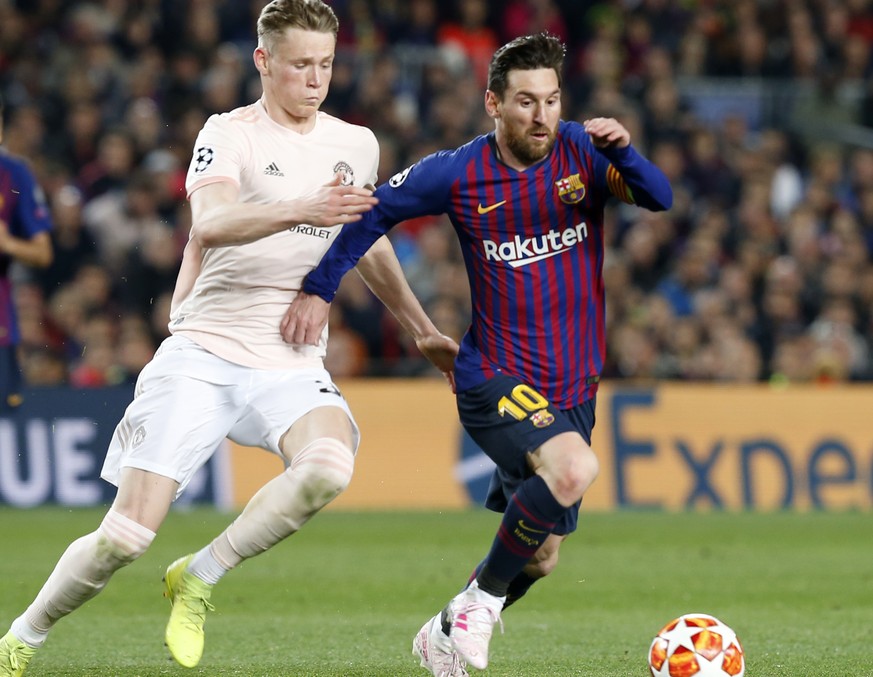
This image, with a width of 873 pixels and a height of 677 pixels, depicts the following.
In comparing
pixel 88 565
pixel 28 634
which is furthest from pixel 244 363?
pixel 28 634

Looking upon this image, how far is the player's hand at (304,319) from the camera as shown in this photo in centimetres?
612

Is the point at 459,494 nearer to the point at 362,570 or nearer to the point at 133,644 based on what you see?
the point at 362,570

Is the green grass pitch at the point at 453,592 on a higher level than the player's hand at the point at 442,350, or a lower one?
lower

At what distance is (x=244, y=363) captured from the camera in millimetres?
6086

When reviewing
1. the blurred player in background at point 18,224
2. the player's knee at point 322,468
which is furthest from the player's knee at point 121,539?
the blurred player in background at point 18,224

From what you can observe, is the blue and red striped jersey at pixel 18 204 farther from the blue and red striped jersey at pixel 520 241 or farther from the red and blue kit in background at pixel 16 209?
the blue and red striped jersey at pixel 520 241

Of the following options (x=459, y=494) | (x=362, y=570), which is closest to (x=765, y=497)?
(x=459, y=494)

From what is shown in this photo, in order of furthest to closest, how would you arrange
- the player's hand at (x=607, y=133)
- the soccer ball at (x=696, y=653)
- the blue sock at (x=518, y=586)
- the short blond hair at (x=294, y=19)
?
the blue sock at (x=518, y=586) < the short blond hair at (x=294, y=19) < the player's hand at (x=607, y=133) < the soccer ball at (x=696, y=653)

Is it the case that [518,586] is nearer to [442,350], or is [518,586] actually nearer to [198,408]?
[442,350]

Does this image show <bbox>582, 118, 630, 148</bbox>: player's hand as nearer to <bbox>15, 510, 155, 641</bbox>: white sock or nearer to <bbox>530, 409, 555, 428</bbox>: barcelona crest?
<bbox>530, 409, 555, 428</bbox>: barcelona crest

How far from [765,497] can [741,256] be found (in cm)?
305

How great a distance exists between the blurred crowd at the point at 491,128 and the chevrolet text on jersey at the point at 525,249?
776 cm

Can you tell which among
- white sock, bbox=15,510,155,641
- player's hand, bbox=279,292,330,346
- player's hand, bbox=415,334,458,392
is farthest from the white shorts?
player's hand, bbox=415,334,458,392

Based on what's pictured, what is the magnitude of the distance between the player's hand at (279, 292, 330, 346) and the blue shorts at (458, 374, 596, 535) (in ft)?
2.12
